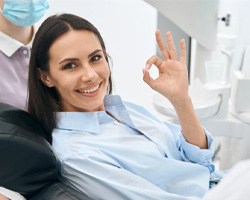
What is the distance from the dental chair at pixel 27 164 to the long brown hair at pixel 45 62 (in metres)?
0.10

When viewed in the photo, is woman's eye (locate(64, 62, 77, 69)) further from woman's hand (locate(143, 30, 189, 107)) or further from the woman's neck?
the woman's neck

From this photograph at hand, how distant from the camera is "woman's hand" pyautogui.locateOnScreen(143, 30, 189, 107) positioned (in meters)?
1.04

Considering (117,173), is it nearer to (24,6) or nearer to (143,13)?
(24,6)

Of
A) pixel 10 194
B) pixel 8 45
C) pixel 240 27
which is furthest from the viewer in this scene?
pixel 240 27

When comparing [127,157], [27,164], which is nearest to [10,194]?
[27,164]

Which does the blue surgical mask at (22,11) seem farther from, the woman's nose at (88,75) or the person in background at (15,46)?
the woman's nose at (88,75)

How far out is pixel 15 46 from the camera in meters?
1.23

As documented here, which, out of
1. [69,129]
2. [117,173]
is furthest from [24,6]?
[117,173]

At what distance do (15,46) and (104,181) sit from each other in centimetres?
71

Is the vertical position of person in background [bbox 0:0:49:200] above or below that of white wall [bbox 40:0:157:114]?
above

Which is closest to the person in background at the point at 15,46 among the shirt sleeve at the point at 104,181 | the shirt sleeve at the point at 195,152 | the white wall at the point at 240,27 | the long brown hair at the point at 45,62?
the long brown hair at the point at 45,62

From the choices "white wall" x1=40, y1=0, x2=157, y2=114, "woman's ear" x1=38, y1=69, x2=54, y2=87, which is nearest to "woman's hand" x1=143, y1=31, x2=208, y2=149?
"woman's ear" x1=38, y1=69, x2=54, y2=87

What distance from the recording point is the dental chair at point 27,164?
80cm

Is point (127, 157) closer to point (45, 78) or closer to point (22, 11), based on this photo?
point (45, 78)
